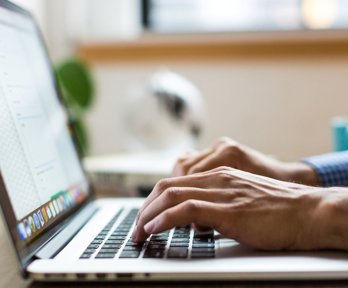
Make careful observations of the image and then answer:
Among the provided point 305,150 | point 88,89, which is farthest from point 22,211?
point 305,150

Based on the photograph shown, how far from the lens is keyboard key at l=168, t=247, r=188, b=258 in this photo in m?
0.56

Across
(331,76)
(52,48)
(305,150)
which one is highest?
(52,48)

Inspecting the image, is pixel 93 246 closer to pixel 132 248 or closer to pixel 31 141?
pixel 132 248

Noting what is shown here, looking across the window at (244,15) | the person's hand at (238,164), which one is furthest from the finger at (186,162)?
the window at (244,15)

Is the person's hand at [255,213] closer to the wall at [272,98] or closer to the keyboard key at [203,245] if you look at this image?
the keyboard key at [203,245]

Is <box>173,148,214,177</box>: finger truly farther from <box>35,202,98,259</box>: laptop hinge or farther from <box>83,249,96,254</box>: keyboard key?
<box>83,249,96,254</box>: keyboard key

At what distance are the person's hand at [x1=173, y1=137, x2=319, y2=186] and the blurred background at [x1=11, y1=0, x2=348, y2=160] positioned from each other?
879 mm

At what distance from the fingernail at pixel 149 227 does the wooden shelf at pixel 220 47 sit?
1399mm

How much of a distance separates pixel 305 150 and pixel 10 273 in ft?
4.74

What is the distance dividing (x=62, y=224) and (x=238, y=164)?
28 centimetres

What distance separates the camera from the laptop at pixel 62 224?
52cm

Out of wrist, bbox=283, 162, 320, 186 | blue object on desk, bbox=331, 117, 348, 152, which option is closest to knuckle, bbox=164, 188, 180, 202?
wrist, bbox=283, 162, 320, 186

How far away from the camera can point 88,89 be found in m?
1.75

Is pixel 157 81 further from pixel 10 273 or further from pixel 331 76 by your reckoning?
pixel 10 273
